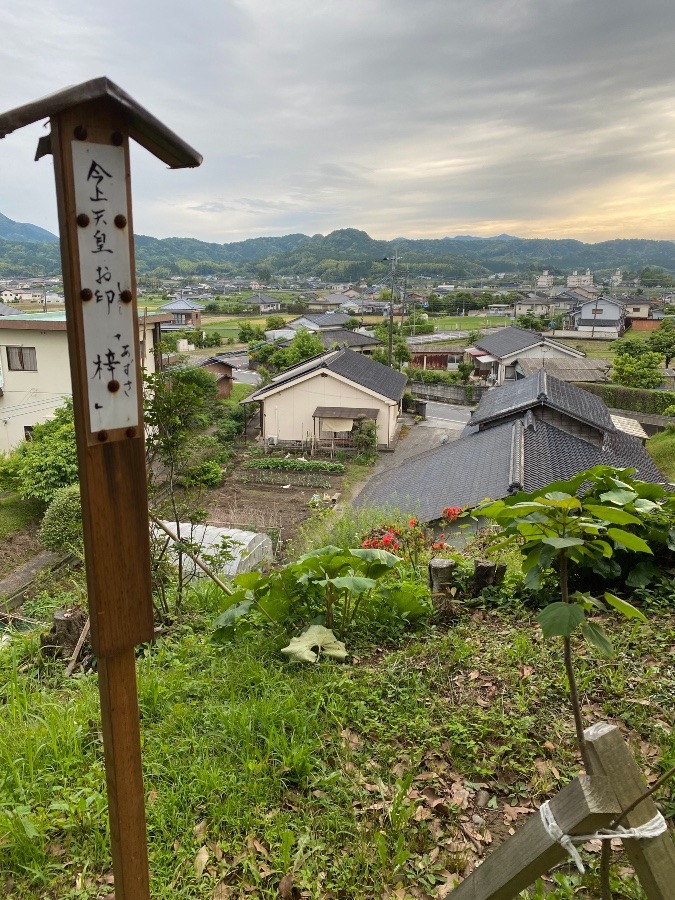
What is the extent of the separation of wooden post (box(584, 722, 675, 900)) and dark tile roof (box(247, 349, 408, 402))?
23.2 m

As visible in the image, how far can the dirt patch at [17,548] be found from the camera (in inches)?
519

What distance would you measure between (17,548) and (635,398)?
27.7 m

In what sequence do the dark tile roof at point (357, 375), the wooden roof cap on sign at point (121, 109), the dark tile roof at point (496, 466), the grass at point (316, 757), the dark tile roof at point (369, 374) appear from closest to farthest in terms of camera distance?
the wooden roof cap on sign at point (121, 109) → the grass at point (316, 757) → the dark tile roof at point (496, 466) → the dark tile roof at point (357, 375) → the dark tile roof at point (369, 374)

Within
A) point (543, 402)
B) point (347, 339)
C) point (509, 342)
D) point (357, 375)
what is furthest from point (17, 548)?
point (347, 339)

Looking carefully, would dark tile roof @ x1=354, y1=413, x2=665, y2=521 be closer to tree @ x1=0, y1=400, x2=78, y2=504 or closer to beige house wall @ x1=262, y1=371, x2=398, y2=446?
tree @ x1=0, y1=400, x2=78, y2=504

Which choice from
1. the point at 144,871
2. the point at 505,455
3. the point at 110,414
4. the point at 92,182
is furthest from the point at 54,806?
the point at 505,455

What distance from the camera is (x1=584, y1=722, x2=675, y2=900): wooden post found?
1422 millimetres

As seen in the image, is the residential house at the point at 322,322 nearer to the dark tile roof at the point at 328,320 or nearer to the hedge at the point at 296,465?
the dark tile roof at the point at 328,320

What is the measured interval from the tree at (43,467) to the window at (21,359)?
499 cm

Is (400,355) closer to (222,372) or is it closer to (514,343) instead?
(514,343)

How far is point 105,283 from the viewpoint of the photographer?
1.58 metres

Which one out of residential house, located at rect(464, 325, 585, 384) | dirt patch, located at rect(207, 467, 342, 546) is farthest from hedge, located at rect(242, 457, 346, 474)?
residential house, located at rect(464, 325, 585, 384)

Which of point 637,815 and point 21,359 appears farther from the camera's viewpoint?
point 21,359

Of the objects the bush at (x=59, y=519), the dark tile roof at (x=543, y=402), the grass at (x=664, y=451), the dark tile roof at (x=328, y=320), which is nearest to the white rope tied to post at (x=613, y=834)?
the bush at (x=59, y=519)
